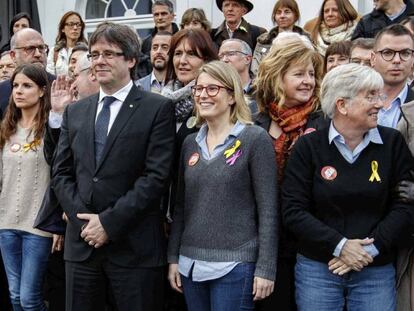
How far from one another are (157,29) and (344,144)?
15.2ft

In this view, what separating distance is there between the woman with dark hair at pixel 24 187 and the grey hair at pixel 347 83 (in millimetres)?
2195

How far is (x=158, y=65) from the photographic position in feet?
20.3

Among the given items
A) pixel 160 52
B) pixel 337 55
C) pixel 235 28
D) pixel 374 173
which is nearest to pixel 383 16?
pixel 337 55

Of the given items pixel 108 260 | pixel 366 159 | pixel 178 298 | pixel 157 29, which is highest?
pixel 157 29

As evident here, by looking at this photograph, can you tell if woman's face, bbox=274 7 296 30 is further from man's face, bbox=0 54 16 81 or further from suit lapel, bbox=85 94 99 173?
suit lapel, bbox=85 94 99 173

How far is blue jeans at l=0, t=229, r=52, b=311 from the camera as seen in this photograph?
4.92 meters

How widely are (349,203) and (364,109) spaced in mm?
506

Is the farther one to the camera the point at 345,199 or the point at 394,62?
the point at 394,62

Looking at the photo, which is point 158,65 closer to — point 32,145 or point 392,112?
point 32,145

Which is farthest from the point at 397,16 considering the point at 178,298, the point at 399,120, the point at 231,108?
the point at 178,298

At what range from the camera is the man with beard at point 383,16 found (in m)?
6.48

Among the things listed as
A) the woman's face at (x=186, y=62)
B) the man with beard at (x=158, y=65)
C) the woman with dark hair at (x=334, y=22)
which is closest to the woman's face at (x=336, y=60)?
the woman's face at (x=186, y=62)

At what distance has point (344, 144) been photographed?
12.3 feet

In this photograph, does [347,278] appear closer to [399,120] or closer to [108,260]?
[399,120]
